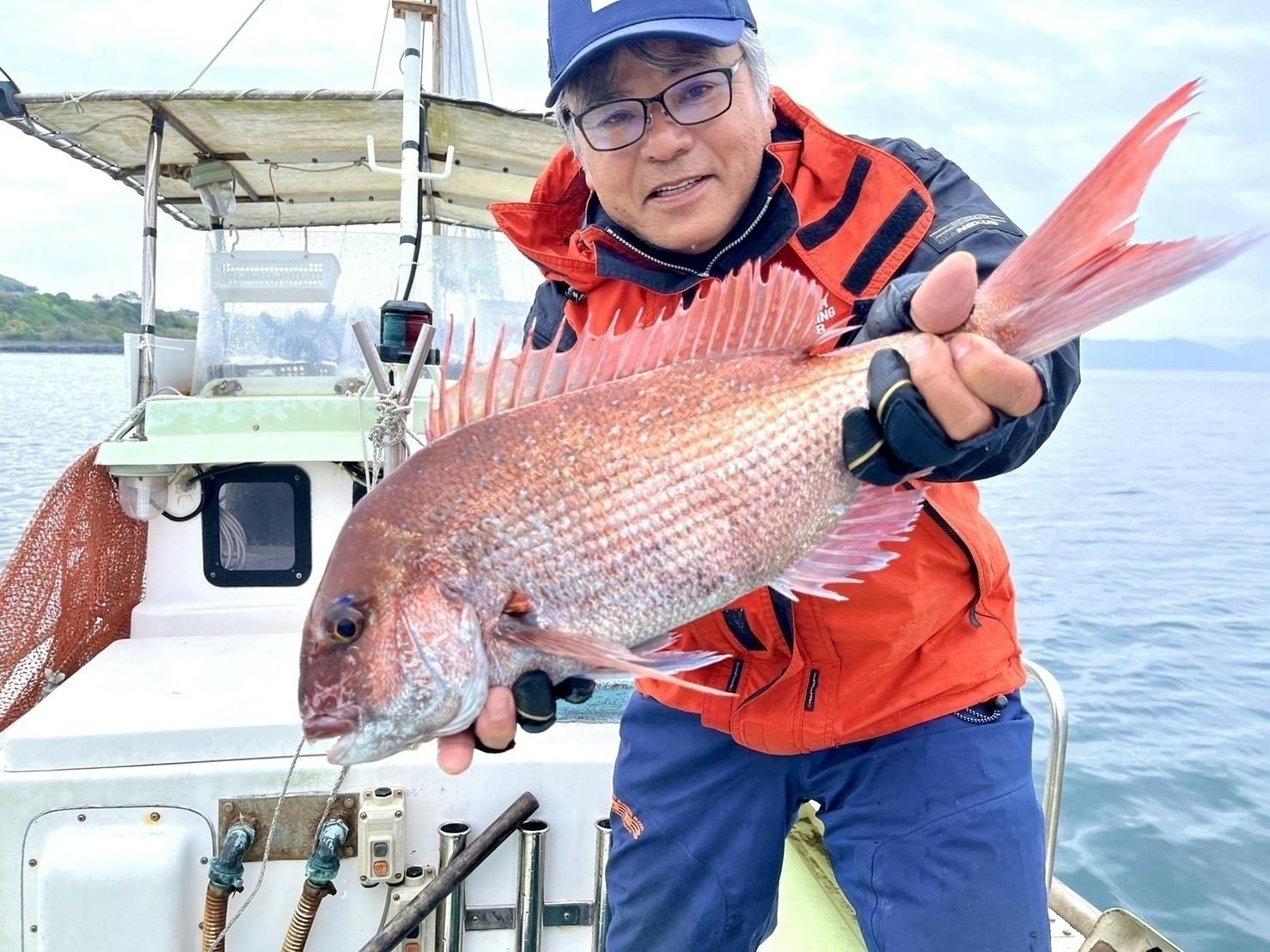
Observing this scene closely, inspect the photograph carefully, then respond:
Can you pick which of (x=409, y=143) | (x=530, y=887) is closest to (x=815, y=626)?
(x=530, y=887)

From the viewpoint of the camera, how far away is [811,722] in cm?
214

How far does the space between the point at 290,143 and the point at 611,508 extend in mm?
4708

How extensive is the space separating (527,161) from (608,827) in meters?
4.09

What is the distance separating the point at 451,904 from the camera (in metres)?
3.23

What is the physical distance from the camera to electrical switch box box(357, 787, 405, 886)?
3166 mm

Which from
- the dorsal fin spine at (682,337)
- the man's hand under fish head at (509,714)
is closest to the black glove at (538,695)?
the man's hand under fish head at (509,714)

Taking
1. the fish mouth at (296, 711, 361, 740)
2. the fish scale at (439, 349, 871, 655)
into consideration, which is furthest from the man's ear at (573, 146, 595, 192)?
the fish mouth at (296, 711, 361, 740)

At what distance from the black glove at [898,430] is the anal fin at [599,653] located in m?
0.50

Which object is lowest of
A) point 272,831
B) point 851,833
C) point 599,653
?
point 272,831

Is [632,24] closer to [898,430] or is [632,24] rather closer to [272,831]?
[898,430]

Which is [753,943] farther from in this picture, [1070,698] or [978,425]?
[1070,698]

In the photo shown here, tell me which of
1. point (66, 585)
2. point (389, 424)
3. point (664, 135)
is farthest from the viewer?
point (66, 585)

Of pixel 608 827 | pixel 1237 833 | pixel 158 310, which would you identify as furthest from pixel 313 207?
pixel 1237 833

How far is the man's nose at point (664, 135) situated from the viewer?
2.13 meters
